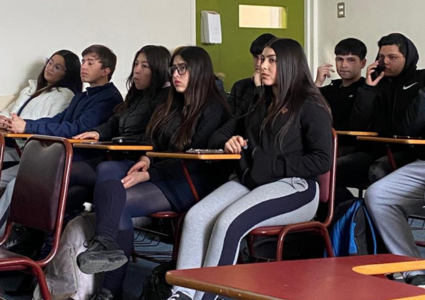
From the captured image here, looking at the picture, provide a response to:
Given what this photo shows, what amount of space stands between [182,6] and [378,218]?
3.46m

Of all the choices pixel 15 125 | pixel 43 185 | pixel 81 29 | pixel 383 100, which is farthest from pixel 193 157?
pixel 81 29

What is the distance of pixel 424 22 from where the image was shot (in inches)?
218

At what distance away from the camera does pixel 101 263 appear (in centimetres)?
274

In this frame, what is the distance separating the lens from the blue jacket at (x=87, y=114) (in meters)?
4.27

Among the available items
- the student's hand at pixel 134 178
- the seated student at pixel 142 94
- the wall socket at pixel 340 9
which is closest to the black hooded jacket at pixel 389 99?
the seated student at pixel 142 94

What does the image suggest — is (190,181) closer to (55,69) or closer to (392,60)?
(392,60)

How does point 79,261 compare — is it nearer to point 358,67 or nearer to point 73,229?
point 73,229

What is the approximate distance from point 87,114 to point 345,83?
1.52m

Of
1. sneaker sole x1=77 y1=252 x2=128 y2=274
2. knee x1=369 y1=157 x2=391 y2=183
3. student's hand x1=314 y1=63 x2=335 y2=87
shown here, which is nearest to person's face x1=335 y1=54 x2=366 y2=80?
student's hand x1=314 y1=63 x2=335 y2=87

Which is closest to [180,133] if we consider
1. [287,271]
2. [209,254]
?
[209,254]

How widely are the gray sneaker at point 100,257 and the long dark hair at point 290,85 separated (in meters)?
0.76

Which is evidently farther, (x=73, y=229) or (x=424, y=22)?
(x=424, y=22)

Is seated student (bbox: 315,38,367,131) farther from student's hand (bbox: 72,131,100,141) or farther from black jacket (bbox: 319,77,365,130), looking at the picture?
student's hand (bbox: 72,131,100,141)

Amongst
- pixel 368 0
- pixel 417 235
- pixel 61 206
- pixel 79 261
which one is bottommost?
pixel 417 235
